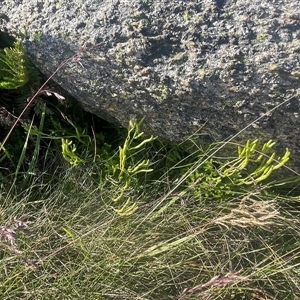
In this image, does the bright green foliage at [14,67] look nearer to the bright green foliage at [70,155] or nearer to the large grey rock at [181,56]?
the large grey rock at [181,56]

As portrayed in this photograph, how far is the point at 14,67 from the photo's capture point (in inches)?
70.6

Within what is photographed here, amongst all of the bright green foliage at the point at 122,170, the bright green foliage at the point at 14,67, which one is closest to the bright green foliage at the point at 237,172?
the bright green foliage at the point at 122,170

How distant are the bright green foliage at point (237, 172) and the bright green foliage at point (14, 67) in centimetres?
68

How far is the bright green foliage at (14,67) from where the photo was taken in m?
1.74

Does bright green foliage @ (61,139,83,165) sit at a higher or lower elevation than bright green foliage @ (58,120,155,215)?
higher

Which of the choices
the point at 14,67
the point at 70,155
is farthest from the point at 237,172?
the point at 14,67

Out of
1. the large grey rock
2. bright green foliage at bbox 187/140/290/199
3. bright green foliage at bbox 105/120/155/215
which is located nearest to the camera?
the large grey rock

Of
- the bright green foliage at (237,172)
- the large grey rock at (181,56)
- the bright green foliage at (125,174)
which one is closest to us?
the large grey rock at (181,56)

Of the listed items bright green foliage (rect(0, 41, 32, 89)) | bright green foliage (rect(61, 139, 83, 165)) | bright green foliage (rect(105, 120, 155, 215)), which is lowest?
bright green foliage (rect(105, 120, 155, 215))

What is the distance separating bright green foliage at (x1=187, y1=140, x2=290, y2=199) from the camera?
5.63ft

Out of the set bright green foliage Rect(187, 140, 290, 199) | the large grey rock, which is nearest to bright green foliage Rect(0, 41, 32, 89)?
the large grey rock

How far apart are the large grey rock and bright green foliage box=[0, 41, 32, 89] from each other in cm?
4

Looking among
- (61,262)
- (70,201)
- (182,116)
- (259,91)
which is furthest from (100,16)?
(61,262)

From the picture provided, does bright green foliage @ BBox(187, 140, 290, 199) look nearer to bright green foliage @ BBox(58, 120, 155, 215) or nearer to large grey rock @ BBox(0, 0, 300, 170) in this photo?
large grey rock @ BBox(0, 0, 300, 170)
